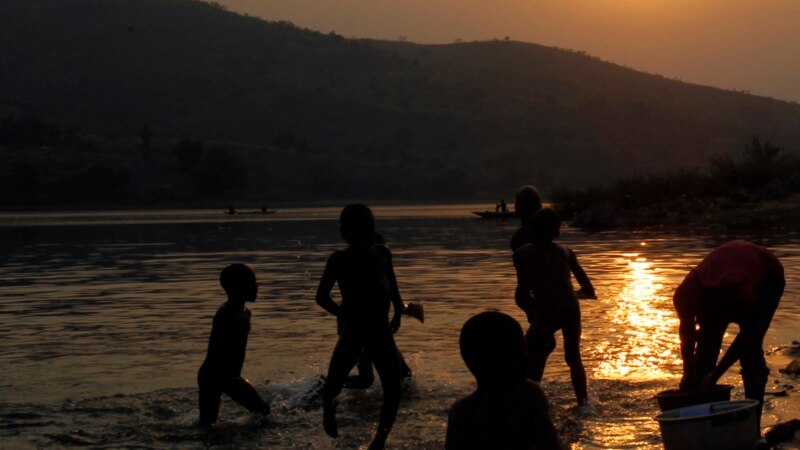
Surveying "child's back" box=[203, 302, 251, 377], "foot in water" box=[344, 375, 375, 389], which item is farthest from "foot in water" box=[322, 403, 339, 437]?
"foot in water" box=[344, 375, 375, 389]

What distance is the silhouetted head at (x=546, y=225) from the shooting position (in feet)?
30.5

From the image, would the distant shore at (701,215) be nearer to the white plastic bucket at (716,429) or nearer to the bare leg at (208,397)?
the bare leg at (208,397)

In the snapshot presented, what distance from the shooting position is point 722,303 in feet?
24.4

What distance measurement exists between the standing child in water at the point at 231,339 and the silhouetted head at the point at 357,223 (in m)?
1.08

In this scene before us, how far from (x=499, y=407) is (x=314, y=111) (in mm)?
145907

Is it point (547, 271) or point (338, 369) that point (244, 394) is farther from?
point (547, 271)

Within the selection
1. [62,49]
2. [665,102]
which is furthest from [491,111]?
[62,49]

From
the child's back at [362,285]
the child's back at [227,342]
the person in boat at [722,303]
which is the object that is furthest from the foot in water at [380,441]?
the person in boat at [722,303]

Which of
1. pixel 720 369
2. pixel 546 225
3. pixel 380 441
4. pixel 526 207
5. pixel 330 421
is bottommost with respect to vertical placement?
pixel 380 441

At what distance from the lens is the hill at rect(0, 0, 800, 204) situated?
115125mm

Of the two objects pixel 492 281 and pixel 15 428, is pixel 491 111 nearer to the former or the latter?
pixel 492 281

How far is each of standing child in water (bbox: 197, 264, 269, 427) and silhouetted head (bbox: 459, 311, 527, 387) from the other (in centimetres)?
478

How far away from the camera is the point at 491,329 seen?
448 centimetres

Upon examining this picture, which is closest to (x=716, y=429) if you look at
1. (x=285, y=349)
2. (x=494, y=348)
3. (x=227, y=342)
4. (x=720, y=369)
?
(x=720, y=369)
